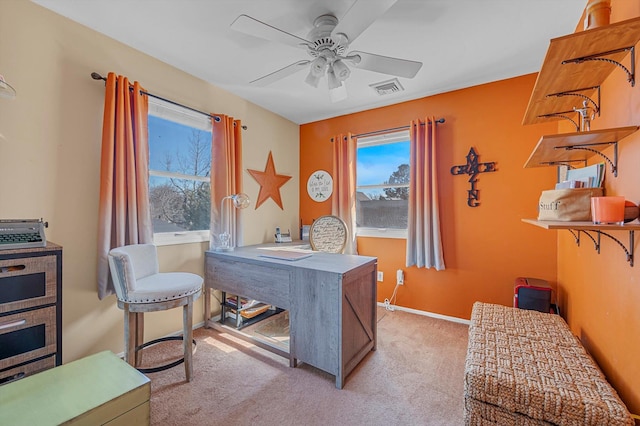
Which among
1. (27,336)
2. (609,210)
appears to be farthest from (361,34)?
(27,336)

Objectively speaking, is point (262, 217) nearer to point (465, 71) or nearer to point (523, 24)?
point (465, 71)

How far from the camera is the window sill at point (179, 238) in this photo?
2372 mm

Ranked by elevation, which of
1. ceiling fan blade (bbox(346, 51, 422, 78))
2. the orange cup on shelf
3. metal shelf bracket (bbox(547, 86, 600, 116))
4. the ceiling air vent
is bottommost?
the orange cup on shelf

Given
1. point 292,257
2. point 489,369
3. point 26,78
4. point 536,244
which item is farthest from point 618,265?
point 26,78

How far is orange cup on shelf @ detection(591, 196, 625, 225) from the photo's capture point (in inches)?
36.7

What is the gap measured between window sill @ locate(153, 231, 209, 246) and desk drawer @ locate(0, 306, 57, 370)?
96 centimetres

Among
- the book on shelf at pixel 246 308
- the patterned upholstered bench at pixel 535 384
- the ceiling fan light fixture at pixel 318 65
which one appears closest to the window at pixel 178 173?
the book on shelf at pixel 246 308

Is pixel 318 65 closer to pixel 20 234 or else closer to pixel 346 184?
pixel 346 184

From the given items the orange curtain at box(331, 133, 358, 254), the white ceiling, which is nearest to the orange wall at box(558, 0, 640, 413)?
the white ceiling

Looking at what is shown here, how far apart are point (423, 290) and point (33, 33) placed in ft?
12.7

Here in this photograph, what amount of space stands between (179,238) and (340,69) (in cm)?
207

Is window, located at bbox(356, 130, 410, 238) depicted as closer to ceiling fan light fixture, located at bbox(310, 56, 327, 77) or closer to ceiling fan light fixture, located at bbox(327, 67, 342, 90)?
ceiling fan light fixture, located at bbox(327, 67, 342, 90)

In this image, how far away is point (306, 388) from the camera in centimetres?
177

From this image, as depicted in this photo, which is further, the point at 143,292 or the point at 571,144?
the point at 143,292
